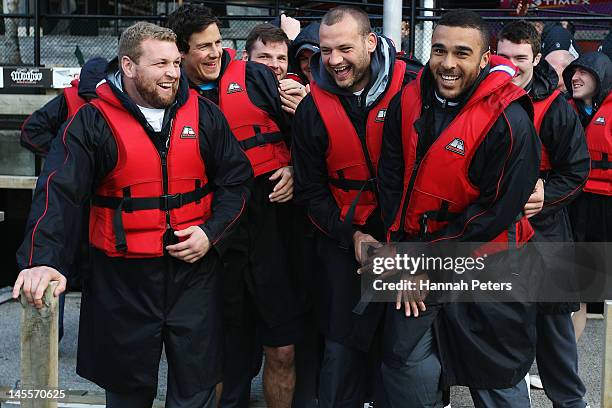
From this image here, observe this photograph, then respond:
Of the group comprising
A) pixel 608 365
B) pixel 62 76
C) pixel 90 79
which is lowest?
pixel 608 365

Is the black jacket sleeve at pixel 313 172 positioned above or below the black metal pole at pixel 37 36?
below

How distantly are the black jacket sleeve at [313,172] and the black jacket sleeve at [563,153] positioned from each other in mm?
993

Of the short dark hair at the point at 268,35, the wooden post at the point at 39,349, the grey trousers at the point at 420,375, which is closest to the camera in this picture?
the wooden post at the point at 39,349

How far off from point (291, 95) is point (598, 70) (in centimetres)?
205

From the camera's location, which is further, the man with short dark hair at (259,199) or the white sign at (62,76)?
the white sign at (62,76)

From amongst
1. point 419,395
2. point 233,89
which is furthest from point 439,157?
point 233,89

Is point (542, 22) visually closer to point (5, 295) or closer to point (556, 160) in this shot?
point (556, 160)

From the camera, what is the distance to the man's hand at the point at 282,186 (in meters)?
4.08

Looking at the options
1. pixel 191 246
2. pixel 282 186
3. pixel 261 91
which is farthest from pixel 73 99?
pixel 191 246

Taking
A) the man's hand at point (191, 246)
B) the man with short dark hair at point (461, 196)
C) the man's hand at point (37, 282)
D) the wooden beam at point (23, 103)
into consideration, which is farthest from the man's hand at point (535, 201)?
the wooden beam at point (23, 103)

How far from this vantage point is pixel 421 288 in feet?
11.1

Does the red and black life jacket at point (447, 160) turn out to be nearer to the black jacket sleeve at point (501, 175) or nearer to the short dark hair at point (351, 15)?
the black jacket sleeve at point (501, 175)

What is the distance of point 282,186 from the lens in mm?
4082

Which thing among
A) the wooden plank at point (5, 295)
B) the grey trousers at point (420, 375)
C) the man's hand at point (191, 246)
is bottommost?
the wooden plank at point (5, 295)
